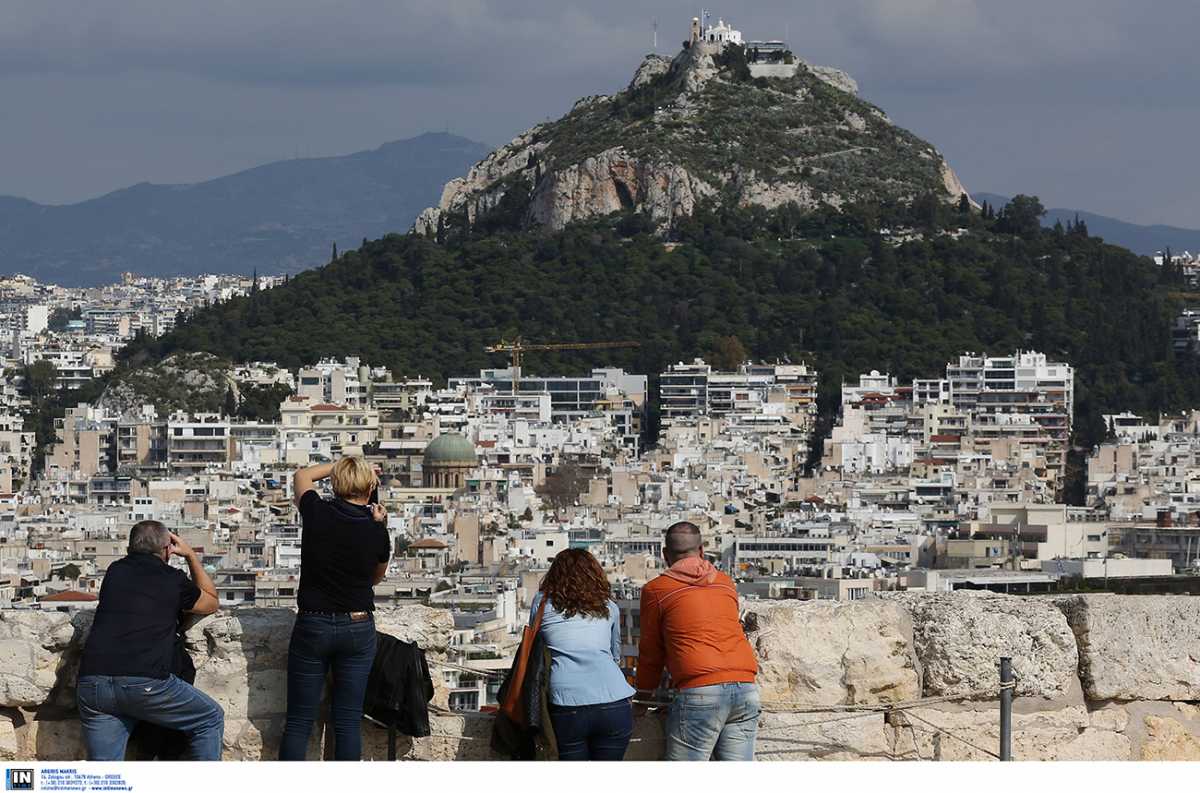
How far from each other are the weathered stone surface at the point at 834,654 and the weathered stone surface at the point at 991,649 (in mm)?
54

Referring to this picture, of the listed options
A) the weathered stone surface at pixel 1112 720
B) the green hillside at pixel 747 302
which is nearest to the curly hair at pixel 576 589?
the weathered stone surface at pixel 1112 720

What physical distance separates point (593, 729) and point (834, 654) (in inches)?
27.3

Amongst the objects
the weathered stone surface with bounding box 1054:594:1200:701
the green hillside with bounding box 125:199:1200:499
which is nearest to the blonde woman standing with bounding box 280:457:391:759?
the weathered stone surface with bounding box 1054:594:1200:701

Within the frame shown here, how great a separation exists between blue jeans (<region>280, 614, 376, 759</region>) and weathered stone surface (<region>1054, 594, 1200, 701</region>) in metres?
1.80

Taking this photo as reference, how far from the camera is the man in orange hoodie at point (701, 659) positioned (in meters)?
5.95

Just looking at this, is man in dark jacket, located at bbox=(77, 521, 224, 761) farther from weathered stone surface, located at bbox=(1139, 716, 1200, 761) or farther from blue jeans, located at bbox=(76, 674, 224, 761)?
weathered stone surface, located at bbox=(1139, 716, 1200, 761)

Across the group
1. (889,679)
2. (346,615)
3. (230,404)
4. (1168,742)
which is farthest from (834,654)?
(230,404)

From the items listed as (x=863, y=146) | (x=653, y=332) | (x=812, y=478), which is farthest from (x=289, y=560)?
(x=863, y=146)

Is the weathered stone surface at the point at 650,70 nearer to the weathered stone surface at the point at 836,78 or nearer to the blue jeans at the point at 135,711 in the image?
the weathered stone surface at the point at 836,78

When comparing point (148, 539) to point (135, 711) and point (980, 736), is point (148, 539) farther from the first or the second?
point (980, 736)

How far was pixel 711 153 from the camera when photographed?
100500mm

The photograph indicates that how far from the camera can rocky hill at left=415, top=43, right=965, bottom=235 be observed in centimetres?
9975

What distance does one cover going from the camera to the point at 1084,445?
3196 inches

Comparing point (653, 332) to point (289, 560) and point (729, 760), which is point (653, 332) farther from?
point (729, 760)
